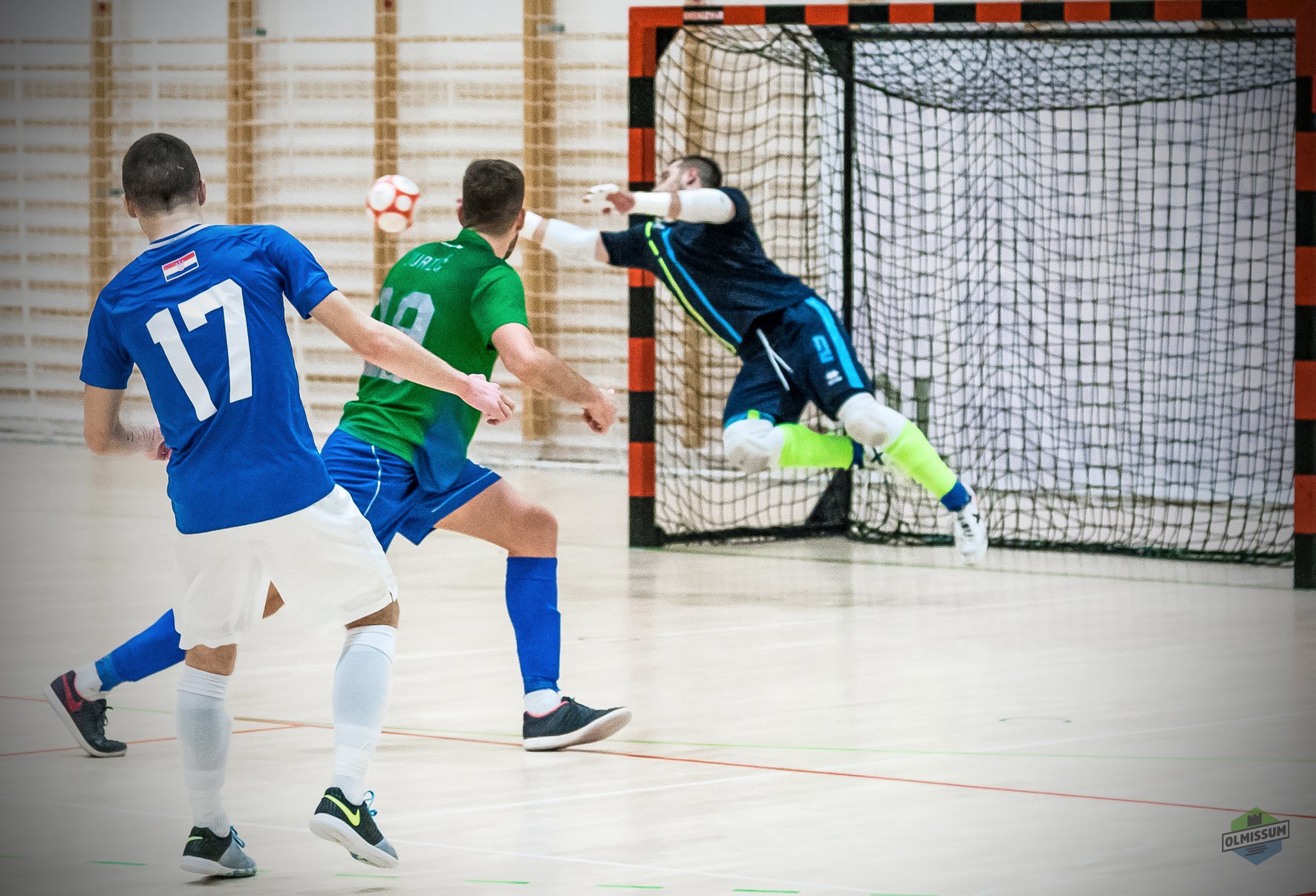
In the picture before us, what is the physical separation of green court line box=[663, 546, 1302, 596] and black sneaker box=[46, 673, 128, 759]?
4399 millimetres

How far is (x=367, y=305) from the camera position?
46.5 ft

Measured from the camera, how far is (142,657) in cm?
463

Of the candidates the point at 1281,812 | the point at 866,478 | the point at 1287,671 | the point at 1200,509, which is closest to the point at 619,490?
the point at 866,478

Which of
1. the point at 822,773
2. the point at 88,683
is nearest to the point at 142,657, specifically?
the point at 88,683

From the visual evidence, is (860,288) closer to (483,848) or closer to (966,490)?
(966,490)

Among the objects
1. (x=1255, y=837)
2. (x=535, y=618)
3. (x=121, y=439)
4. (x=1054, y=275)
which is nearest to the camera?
(x=121, y=439)

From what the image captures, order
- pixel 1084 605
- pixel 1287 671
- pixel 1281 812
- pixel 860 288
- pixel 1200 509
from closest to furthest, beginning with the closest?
pixel 1281 812 < pixel 1287 671 < pixel 1084 605 < pixel 1200 509 < pixel 860 288

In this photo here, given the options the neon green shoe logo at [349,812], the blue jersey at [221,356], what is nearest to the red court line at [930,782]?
the neon green shoe logo at [349,812]

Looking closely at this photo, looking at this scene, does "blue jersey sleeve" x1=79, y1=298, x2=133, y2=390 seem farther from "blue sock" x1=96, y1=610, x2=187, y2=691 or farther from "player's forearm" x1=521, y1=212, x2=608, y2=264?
"player's forearm" x1=521, y1=212, x2=608, y2=264

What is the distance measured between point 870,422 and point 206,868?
443 cm

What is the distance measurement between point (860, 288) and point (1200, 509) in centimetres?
225

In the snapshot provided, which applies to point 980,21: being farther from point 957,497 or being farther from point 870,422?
point 957,497

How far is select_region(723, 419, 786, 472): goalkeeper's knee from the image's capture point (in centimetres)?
762

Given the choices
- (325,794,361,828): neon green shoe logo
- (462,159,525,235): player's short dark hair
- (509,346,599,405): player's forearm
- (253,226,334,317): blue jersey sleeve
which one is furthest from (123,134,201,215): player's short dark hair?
(462,159,525,235): player's short dark hair
